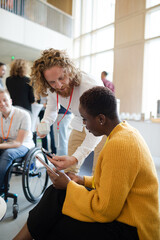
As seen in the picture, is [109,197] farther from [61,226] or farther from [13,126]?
[13,126]

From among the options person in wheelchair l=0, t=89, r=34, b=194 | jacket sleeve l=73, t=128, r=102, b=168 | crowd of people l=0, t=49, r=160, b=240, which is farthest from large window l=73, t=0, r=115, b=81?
crowd of people l=0, t=49, r=160, b=240

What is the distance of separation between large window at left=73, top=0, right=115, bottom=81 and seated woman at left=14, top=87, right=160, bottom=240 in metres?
5.33

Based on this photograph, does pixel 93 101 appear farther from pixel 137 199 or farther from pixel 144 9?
pixel 144 9

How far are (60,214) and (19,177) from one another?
178 centimetres

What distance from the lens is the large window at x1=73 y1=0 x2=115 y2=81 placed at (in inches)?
244

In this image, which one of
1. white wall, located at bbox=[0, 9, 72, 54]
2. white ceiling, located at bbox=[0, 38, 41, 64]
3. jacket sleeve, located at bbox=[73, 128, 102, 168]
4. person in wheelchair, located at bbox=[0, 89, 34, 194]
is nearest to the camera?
jacket sleeve, located at bbox=[73, 128, 102, 168]

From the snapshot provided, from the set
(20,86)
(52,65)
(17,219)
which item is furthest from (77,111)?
(20,86)

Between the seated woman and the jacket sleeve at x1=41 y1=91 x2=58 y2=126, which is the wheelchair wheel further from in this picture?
the seated woman

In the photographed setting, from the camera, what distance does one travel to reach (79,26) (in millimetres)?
7156

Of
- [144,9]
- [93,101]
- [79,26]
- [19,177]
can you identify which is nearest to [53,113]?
[93,101]

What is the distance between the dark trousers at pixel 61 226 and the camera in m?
0.72

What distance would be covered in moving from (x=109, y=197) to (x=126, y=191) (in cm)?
6

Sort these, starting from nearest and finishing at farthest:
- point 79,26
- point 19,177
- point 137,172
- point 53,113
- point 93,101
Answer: point 137,172
point 93,101
point 53,113
point 19,177
point 79,26

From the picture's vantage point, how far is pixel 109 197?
2.18 feet
